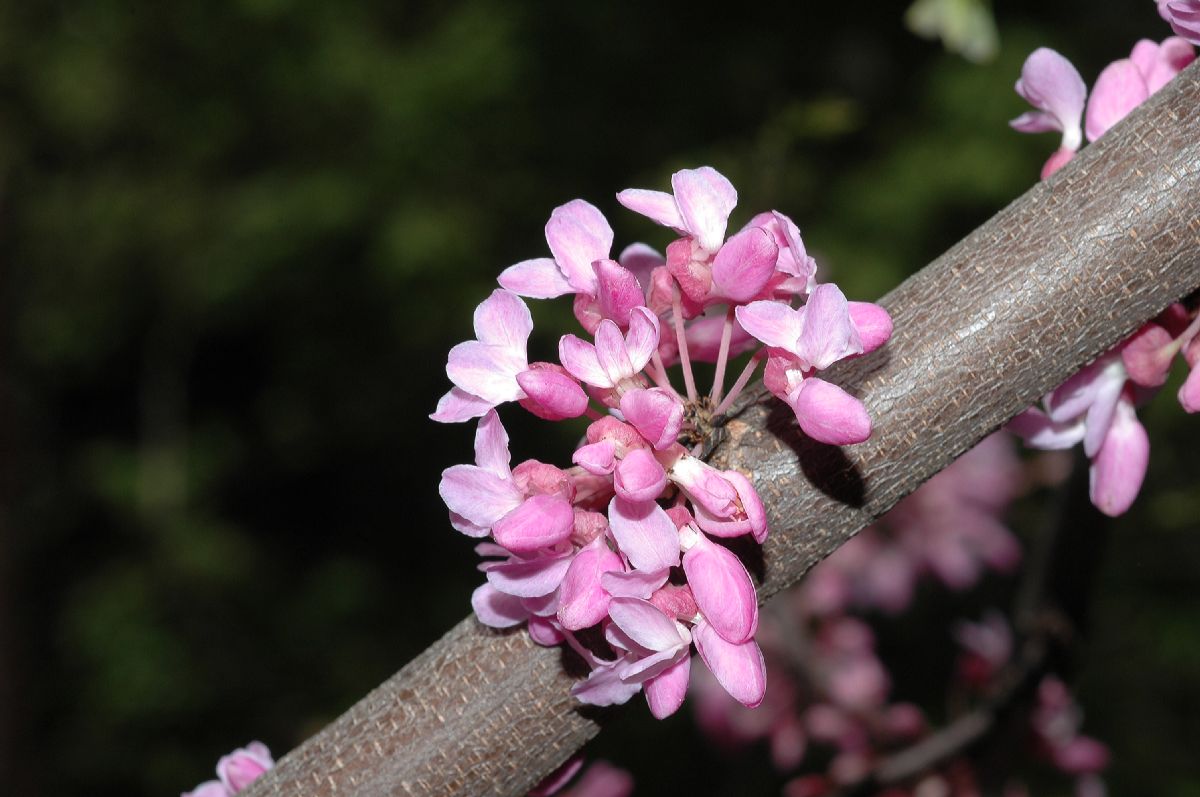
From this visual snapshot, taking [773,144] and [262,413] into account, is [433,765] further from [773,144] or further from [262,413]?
[262,413]

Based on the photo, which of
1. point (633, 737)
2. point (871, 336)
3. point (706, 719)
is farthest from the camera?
point (633, 737)

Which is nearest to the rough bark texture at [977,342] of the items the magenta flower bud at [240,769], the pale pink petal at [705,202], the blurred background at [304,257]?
the pale pink petal at [705,202]

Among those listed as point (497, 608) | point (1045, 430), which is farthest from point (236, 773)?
point (1045, 430)

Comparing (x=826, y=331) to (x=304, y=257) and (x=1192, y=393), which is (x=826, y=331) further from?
(x=304, y=257)

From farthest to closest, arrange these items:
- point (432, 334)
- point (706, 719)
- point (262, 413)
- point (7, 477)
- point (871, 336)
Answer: point (262, 413) → point (432, 334) → point (7, 477) → point (706, 719) → point (871, 336)

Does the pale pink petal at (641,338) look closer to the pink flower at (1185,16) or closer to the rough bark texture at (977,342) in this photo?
the rough bark texture at (977,342)

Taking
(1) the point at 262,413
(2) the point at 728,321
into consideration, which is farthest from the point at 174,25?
(2) the point at 728,321

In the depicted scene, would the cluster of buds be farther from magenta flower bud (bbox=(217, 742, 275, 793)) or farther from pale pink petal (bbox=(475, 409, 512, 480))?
magenta flower bud (bbox=(217, 742, 275, 793))
